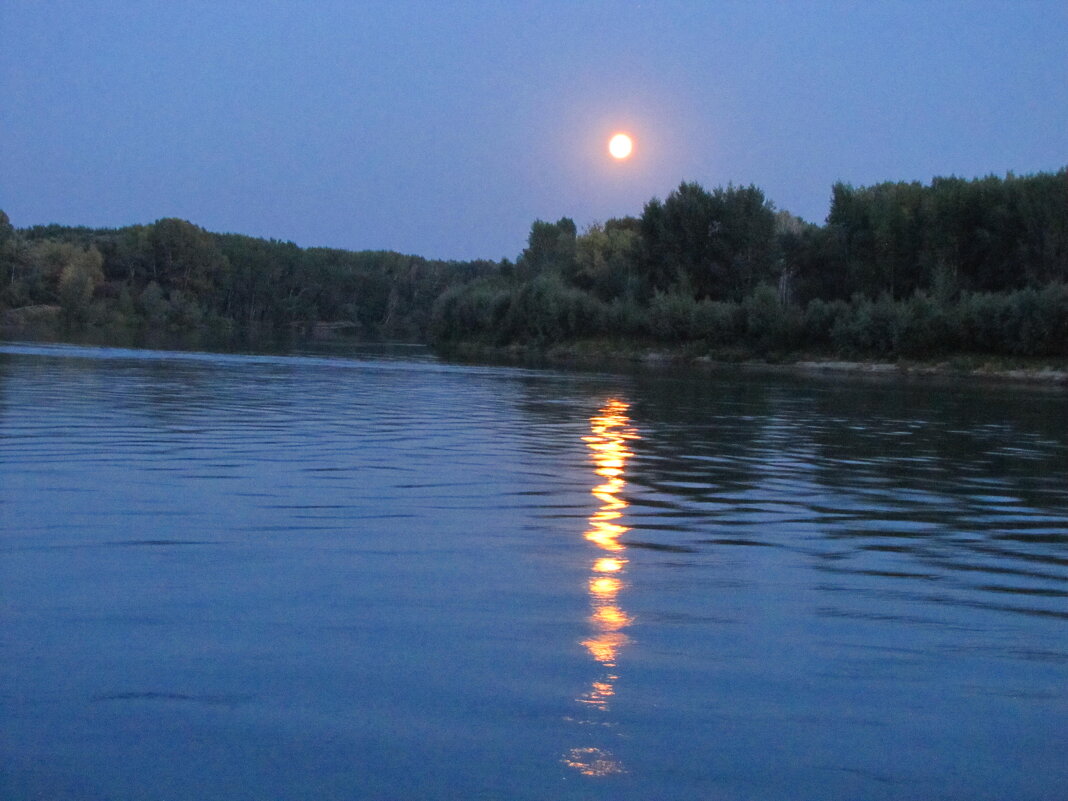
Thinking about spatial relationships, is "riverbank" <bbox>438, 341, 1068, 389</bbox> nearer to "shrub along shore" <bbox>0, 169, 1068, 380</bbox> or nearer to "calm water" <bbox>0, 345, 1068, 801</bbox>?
"shrub along shore" <bbox>0, 169, 1068, 380</bbox>

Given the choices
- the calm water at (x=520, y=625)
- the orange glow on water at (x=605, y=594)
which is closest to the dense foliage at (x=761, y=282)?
the orange glow on water at (x=605, y=594)

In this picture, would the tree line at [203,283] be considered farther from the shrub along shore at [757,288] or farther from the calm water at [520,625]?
the calm water at [520,625]

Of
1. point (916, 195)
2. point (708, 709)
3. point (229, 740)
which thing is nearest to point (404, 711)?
point (229, 740)

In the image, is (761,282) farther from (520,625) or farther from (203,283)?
(203,283)

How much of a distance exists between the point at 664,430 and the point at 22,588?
14096 millimetres

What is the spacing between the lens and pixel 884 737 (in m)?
4.74

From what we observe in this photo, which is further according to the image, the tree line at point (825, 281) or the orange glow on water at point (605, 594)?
the tree line at point (825, 281)

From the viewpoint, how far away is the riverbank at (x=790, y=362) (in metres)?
53.8

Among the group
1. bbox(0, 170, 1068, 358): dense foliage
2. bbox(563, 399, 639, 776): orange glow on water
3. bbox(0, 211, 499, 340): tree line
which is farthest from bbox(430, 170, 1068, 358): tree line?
bbox(563, 399, 639, 776): orange glow on water

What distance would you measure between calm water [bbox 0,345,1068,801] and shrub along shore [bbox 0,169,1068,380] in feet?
151

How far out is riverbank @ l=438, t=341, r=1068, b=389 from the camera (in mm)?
53781

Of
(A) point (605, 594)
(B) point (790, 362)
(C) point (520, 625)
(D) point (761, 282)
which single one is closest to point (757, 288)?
(D) point (761, 282)

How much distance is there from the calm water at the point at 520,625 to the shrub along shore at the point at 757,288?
1817 inches

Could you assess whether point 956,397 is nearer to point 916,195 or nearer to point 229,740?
point 229,740
